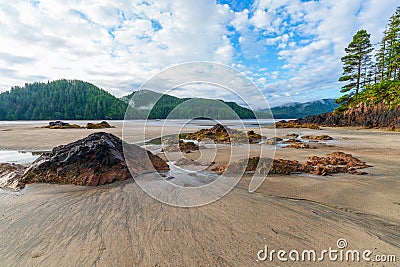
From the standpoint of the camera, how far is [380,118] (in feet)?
77.5

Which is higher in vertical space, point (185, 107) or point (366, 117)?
point (366, 117)

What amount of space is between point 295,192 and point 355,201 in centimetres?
94

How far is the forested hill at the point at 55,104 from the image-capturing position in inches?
3388

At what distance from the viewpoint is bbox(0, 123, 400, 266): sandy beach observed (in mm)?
2000

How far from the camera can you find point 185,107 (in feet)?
14.5

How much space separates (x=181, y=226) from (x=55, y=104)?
4475 inches

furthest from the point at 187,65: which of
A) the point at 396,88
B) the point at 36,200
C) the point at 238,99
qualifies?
the point at 396,88

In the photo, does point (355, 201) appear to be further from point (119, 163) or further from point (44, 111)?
point (44, 111)

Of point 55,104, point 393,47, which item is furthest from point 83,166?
point 55,104

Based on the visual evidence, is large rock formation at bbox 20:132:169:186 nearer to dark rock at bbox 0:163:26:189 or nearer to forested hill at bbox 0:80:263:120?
dark rock at bbox 0:163:26:189

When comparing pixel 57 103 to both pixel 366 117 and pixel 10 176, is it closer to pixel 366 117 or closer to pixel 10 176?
pixel 10 176

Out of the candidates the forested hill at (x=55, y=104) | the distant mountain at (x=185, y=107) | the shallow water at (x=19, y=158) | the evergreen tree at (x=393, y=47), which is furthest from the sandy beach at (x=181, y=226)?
the forested hill at (x=55, y=104)

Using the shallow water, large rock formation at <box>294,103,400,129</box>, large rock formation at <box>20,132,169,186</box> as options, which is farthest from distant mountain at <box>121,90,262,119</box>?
large rock formation at <box>294,103,400,129</box>

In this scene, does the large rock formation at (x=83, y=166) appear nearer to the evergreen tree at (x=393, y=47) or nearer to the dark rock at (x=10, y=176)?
the dark rock at (x=10, y=176)
